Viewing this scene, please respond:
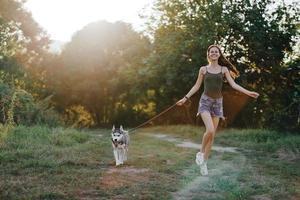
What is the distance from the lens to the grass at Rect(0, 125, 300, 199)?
8.53 metres

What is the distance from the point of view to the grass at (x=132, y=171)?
28.0 feet

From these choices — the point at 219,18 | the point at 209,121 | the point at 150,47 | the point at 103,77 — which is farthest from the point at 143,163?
the point at 103,77

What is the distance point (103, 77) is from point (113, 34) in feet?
15.4

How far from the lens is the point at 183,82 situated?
30.9 meters

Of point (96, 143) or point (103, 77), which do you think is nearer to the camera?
point (96, 143)

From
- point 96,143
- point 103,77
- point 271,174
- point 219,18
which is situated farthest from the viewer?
point 103,77

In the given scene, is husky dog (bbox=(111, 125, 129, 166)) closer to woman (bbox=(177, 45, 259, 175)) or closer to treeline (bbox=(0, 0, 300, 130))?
woman (bbox=(177, 45, 259, 175))

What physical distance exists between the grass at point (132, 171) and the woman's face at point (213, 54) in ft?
8.08

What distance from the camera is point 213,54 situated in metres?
9.92

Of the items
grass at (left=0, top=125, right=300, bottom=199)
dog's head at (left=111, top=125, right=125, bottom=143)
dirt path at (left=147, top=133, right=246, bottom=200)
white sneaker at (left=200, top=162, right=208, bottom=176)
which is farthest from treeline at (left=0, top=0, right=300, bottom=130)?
white sneaker at (left=200, top=162, right=208, bottom=176)

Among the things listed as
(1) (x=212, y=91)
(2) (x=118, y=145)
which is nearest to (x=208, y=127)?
(1) (x=212, y=91)

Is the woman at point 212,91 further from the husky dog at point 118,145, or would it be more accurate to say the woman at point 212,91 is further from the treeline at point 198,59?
the treeline at point 198,59

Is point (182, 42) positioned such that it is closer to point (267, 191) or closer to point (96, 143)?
point (96, 143)

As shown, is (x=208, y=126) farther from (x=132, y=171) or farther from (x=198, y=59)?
(x=198, y=59)
